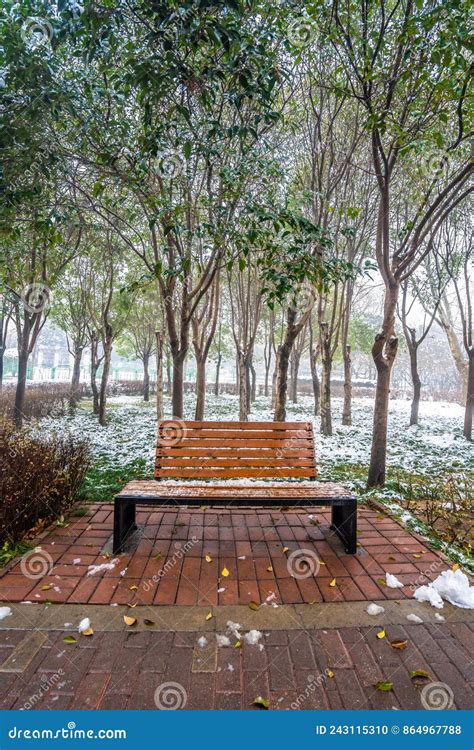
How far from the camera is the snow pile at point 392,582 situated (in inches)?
112

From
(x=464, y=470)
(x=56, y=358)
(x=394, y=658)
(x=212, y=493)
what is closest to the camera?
(x=394, y=658)

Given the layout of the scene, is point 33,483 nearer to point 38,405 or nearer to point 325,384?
point 325,384

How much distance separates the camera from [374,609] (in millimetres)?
2570

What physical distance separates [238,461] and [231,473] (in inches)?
6.2

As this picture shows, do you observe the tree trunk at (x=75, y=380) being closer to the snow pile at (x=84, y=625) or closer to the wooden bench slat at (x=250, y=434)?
the wooden bench slat at (x=250, y=434)

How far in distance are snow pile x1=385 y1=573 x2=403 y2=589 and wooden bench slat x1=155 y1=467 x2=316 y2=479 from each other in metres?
1.22

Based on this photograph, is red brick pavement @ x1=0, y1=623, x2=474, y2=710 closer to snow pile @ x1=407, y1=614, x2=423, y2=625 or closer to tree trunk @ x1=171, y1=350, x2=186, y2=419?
snow pile @ x1=407, y1=614, x2=423, y2=625

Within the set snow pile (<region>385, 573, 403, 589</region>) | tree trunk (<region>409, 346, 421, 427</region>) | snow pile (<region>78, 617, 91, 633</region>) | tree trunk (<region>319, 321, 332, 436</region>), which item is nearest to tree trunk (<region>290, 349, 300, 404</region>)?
tree trunk (<region>409, 346, 421, 427</region>)

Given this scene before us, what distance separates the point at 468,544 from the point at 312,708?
8.30 feet

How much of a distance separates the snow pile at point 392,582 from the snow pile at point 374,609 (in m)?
0.31

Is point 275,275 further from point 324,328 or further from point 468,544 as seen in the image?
point 324,328

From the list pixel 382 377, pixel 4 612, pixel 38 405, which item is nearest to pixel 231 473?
pixel 4 612

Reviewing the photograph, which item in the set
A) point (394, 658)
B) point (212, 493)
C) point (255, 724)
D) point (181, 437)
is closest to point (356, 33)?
point (181, 437)

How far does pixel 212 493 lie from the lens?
3316 mm
